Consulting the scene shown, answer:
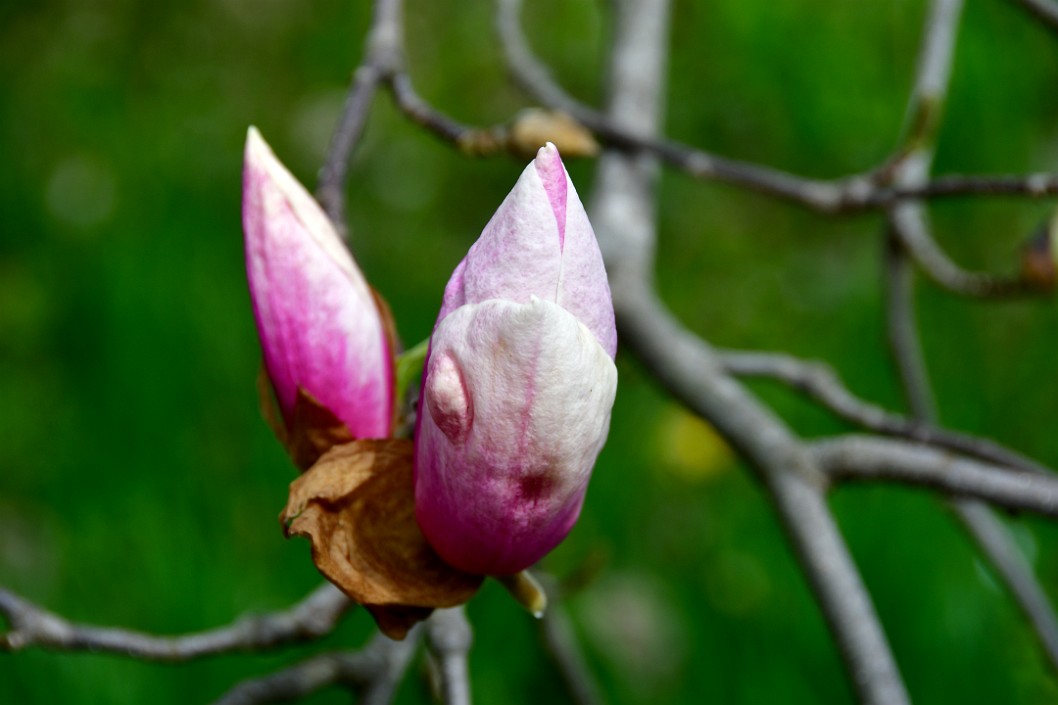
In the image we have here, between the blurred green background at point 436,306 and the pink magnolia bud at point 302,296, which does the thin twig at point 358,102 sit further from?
the blurred green background at point 436,306

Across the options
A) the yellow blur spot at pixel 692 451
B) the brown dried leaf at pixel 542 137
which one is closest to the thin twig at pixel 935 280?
the brown dried leaf at pixel 542 137

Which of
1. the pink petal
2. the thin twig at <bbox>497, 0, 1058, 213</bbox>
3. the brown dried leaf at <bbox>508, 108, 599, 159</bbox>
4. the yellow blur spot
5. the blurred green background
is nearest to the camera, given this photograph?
the pink petal

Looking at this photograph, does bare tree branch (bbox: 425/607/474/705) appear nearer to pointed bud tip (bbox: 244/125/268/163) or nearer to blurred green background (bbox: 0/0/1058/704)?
pointed bud tip (bbox: 244/125/268/163)

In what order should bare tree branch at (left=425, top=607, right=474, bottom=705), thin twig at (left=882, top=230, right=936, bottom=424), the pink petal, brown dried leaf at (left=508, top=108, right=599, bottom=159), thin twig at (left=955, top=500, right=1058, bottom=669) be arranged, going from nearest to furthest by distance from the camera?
the pink petal
bare tree branch at (left=425, top=607, right=474, bottom=705)
brown dried leaf at (left=508, top=108, right=599, bottom=159)
thin twig at (left=955, top=500, right=1058, bottom=669)
thin twig at (left=882, top=230, right=936, bottom=424)

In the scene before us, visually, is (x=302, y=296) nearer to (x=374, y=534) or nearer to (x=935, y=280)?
(x=374, y=534)

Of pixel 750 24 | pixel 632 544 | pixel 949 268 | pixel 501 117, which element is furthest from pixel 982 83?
pixel 949 268

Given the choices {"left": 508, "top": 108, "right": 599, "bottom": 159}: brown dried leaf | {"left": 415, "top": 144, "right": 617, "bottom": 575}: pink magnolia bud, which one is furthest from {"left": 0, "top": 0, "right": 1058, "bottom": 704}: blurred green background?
{"left": 415, "top": 144, "right": 617, "bottom": 575}: pink magnolia bud

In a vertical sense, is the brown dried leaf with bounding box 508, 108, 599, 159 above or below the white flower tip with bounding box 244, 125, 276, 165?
above
